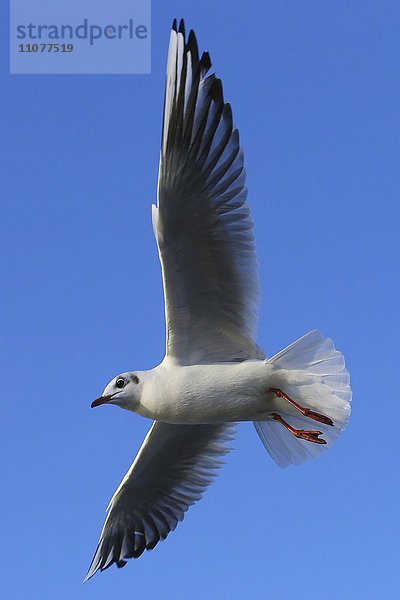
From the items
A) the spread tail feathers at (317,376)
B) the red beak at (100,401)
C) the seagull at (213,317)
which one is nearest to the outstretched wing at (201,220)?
the seagull at (213,317)

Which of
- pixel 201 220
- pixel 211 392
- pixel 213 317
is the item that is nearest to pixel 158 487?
pixel 211 392

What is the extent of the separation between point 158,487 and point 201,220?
282cm

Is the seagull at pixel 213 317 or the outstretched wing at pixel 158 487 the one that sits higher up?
the seagull at pixel 213 317

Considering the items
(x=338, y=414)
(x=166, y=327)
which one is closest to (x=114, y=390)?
(x=166, y=327)

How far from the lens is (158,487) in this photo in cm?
870

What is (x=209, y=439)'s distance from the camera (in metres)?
8.55

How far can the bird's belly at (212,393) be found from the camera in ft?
22.9

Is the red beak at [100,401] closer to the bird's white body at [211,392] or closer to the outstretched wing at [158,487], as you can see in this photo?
the bird's white body at [211,392]

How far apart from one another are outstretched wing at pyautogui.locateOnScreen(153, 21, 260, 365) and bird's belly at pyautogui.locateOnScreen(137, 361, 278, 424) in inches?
7.3

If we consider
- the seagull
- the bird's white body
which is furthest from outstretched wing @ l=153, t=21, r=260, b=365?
the bird's white body

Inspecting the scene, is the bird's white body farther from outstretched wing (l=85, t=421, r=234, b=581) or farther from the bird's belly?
outstretched wing (l=85, t=421, r=234, b=581)

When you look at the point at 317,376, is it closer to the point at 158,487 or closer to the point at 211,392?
the point at 211,392

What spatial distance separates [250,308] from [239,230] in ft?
2.03

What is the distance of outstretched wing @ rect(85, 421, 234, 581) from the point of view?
8391 millimetres
